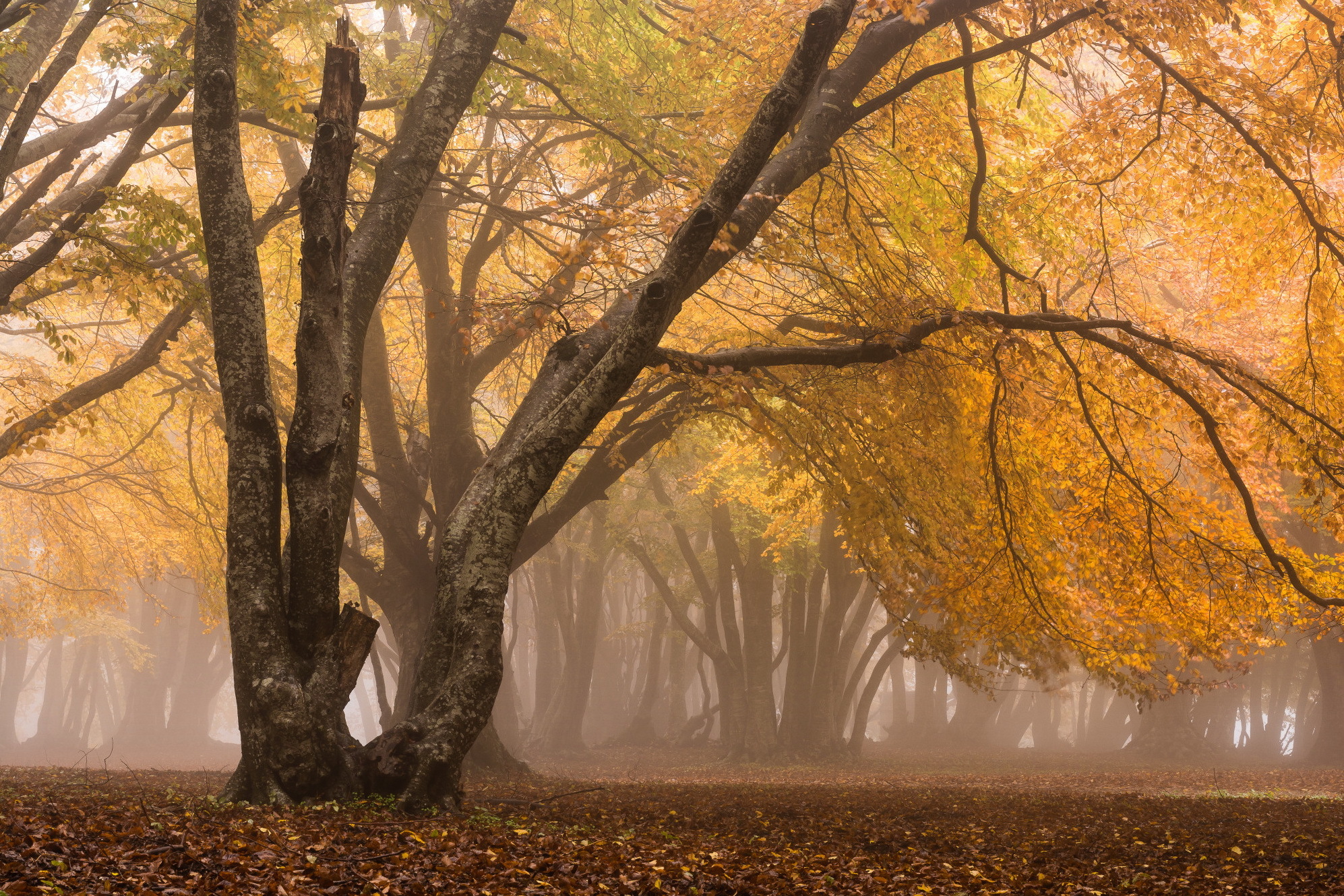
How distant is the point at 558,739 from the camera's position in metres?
25.2

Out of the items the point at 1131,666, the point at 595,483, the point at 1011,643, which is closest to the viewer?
the point at 1131,666

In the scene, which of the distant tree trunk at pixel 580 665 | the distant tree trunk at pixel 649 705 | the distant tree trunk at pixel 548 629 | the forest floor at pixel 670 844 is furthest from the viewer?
the distant tree trunk at pixel 649 705

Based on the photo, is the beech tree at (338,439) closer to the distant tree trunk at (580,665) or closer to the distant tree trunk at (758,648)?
the distant tree trunk at (758,648)

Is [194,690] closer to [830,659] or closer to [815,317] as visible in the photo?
[830,659]

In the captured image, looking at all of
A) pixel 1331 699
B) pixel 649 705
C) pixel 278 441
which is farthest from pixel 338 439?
pixel 1331 699

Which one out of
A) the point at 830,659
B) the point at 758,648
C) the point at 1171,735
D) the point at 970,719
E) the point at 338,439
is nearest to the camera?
the point at 338,439

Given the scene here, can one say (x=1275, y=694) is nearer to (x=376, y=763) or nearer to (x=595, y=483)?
(x=595, y=483)

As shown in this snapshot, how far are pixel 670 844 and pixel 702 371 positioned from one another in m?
4.00

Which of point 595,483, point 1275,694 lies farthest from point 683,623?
point 1275,694

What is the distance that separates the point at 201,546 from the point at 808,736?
13964 millimetres

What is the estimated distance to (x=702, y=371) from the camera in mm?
7906

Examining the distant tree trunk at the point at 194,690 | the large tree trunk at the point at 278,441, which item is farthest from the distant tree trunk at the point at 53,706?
the large tree trunk at the point at 278,441

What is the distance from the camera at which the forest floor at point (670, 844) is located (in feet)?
12.3

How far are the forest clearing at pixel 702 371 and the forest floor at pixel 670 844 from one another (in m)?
0.05
